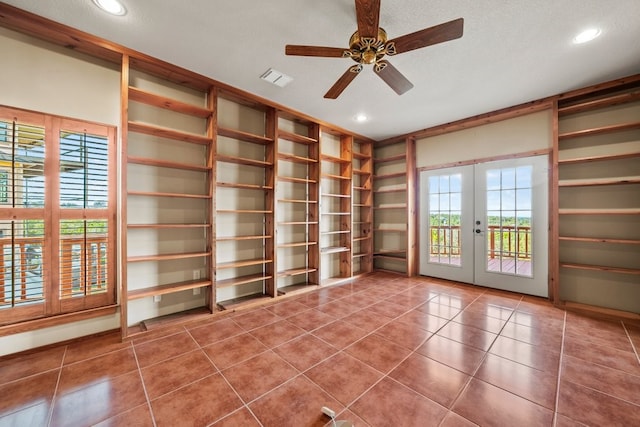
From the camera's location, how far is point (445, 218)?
4664mm

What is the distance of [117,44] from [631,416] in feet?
15.9

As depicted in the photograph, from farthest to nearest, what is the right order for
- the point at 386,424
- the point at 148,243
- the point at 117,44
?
1. the point at 148,243
2. the point at 117,44
3. the point at 386,424

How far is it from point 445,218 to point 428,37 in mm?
3550

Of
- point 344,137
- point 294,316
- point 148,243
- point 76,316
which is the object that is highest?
point 344,137

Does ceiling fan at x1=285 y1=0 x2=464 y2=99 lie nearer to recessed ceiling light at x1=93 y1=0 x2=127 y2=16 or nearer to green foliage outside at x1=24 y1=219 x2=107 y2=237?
recessed ceiling light at x1=93 y1=0 x2=127 y2=16

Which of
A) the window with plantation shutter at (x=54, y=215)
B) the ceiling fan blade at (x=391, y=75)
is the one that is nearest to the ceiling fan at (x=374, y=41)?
the ceiling fan blade at (x=391, y=75)

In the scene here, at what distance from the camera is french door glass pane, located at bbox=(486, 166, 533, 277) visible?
3.77 meters

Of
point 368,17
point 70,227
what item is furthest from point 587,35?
point 70,227

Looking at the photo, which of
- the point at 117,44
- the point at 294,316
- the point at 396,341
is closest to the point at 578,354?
the point at 396,341

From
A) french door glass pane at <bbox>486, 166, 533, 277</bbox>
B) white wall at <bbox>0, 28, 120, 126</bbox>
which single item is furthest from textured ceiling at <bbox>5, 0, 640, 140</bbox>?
french door glass pane at <bbox>486, 166, 533, 277</bbox>

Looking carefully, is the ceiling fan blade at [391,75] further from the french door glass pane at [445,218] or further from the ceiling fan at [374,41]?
the french door glass pane at [445,218]

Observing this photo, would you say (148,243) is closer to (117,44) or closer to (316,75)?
(117,44)

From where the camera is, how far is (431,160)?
15.9 ft

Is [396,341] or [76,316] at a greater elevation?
[76,316]
